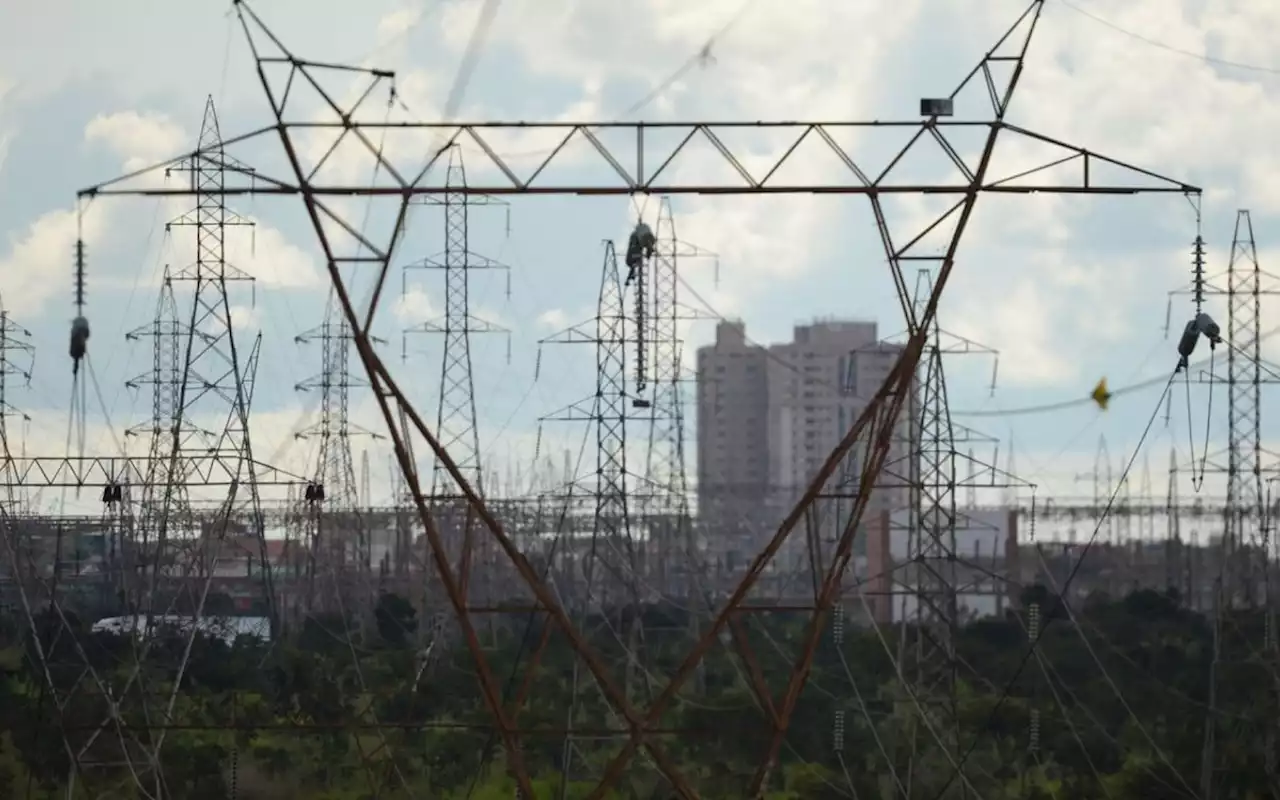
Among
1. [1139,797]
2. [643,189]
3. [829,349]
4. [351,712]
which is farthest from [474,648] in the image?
[829,349]

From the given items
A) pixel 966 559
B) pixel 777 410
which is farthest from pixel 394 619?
pixel 777 410

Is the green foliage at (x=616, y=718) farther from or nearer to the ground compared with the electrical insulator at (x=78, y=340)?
nearer to the ground

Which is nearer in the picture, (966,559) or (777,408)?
(966,559)

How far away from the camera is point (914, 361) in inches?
826

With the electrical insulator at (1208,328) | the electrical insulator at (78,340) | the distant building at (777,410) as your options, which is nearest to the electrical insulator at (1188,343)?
the electrical insulator at (1208,328)

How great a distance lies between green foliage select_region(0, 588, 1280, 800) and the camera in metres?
36.1

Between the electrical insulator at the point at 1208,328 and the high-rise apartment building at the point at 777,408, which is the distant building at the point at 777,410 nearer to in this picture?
the high-rise apartment building at the point at 777,408

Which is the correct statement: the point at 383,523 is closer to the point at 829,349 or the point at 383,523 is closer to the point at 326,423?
the point at 326,423

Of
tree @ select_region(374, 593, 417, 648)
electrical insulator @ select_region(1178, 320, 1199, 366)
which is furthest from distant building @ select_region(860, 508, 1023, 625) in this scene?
electrical insulator @ select_region(1178, 320, 1199, 366)

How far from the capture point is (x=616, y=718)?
43688 millimetres

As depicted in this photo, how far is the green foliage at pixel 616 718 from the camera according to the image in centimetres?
3606

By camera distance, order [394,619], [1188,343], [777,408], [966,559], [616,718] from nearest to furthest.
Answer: [1188,343] → [616,718] → [394,619] → [966,559] → [777,408]

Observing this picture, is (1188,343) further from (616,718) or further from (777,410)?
(777,410)

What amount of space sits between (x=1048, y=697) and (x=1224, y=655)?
4.14 meters
